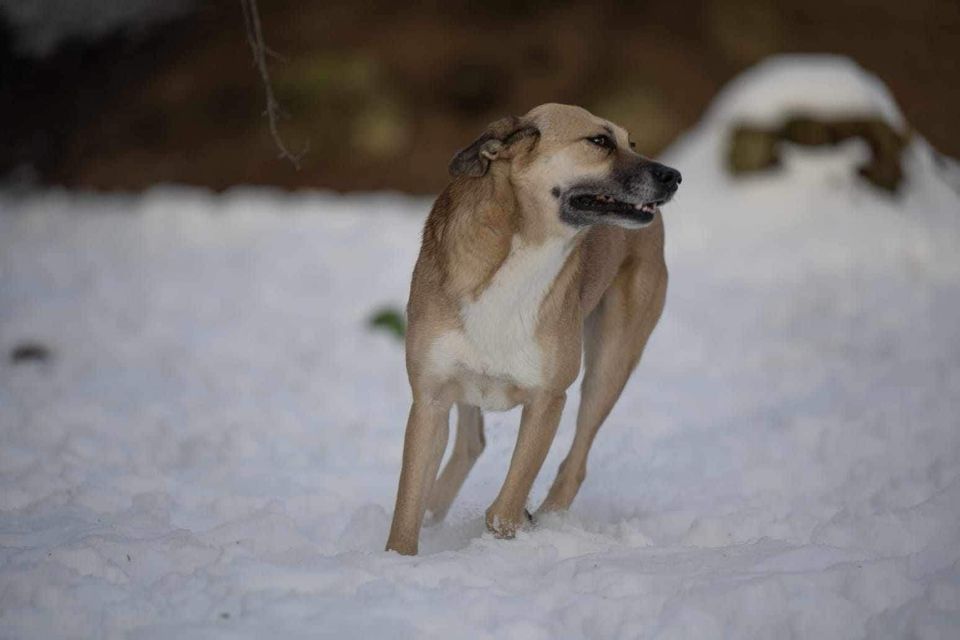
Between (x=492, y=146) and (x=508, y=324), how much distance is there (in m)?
0.70

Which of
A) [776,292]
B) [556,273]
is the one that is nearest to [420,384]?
[556,273]

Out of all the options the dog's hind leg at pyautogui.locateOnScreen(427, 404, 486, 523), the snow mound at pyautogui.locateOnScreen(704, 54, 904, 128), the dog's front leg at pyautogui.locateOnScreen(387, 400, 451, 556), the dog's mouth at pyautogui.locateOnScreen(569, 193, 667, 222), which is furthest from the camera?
the snow mound at pyautogui.locateOnScreen(704, 54, 904, 128)

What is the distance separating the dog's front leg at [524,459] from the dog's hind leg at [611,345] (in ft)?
2.22

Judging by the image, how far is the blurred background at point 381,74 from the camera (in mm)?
18469

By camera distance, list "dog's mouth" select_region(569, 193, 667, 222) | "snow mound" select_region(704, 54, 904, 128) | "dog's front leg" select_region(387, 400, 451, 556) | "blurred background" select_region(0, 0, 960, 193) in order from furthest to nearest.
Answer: "blurred background" select_region(0, 0, 960, 193) < "snow mound" select_region(704, 54, 904, 128) < "dog's front leg" select_region(387, 400, 451, 556) < "dog's mouth" select_region(569, 193, 667, 222)

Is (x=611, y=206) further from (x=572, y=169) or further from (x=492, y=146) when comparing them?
(x=492, y=146)

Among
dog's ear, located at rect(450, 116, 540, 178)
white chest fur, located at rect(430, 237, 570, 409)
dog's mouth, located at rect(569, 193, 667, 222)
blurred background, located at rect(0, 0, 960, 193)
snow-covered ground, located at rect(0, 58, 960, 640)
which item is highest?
dog's ear, located at rect(450, 116, 540, 178)

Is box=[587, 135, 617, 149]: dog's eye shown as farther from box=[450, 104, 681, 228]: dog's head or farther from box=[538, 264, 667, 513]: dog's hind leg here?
box=[538, 264, 667, 513]: dog's hind leg

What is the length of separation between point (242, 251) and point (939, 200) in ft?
24.1

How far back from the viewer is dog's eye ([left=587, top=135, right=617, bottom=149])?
15.3 feet

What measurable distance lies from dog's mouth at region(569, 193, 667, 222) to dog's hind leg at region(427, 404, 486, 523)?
131cm

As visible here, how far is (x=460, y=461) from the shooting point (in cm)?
555

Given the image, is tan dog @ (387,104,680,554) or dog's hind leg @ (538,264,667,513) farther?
dog's hind leg @ (538,264,667,513)

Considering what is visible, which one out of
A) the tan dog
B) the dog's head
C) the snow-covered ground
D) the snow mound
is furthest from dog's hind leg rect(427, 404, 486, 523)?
the snow mound
